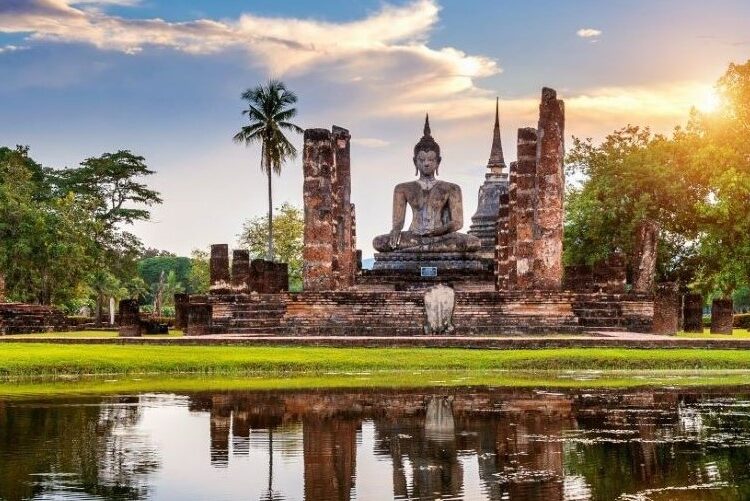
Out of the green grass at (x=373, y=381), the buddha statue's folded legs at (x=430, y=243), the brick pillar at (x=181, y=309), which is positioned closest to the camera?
the green grass at (x=373, y=381)

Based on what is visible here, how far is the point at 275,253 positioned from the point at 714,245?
30.9 metres

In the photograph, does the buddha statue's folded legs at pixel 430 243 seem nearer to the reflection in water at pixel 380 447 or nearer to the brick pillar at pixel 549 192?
the brick pillar at pixel 549 192

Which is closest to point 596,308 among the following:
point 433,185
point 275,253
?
point 433,185

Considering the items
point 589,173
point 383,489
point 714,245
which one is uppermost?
point 589,173

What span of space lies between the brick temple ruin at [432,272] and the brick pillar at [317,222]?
3 centimetres

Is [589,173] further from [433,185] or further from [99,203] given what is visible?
[99,203]

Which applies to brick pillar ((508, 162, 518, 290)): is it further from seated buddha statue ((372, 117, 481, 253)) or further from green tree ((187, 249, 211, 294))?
A: green tree ((187, 249, 211, 294))

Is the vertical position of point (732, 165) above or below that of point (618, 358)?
above

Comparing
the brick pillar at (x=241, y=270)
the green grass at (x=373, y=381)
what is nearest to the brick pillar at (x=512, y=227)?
the brick pillar at (x=241, y=270)

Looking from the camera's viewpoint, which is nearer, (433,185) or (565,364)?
(565,364)

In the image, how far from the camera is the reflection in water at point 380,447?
407 inches

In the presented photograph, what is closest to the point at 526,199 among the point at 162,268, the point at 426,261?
the point at 426,261

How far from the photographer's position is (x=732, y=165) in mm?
43281

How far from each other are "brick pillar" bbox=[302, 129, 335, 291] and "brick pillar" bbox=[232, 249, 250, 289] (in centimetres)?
482
